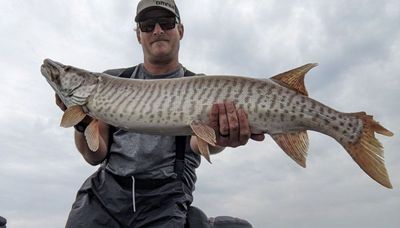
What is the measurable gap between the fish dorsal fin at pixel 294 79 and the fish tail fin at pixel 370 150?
0.60 metres

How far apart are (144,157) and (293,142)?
1.70 m

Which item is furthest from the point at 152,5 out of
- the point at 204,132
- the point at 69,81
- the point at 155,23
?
the point at 204,132

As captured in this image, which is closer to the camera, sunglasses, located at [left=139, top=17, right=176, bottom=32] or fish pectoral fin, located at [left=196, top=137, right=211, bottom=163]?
fish pectoral fin, located at [left=196, top=137, right=211, bottom=163]

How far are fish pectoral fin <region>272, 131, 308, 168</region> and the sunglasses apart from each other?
220 cm

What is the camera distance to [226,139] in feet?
18.4

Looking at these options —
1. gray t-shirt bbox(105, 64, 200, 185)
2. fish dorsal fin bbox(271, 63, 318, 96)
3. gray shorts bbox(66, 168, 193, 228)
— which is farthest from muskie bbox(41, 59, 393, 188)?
gray shorts bbox(66, 168, 193, 228)

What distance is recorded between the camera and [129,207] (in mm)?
5902

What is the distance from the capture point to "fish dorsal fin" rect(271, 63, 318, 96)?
5.41 m

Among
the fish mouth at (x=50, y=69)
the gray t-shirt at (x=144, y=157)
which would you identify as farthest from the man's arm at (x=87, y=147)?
the fish mouth at (x=50, y=69)

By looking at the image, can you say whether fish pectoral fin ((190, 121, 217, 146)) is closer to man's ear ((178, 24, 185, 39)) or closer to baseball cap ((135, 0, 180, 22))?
baseball cap ((135, 0, 180, 22))

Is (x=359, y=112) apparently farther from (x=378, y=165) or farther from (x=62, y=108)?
(x=62, y=108)

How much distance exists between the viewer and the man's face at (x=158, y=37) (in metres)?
6.65

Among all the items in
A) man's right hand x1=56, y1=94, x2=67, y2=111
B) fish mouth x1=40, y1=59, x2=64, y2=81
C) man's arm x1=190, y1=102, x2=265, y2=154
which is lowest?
man's arm x1=190, y1=102, x2=265, y2=154

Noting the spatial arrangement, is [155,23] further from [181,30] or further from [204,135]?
[204,135]
